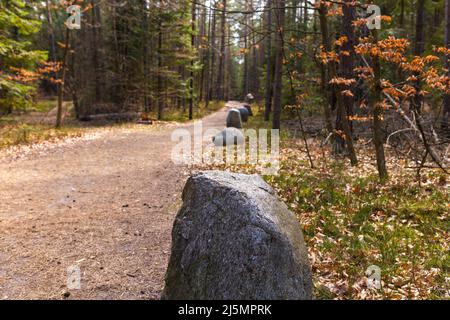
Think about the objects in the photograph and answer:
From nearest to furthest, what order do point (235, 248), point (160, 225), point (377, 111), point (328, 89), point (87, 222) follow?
point (235, 248)
point (160, 225)
point (87, 222)
point (377, 111)
point (328, 89)

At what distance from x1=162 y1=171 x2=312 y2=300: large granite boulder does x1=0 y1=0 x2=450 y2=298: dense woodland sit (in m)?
1.15

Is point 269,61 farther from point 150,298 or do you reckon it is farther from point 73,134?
point 150,298

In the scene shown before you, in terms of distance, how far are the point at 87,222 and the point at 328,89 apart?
11514 mm

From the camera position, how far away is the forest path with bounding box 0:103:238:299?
425cm

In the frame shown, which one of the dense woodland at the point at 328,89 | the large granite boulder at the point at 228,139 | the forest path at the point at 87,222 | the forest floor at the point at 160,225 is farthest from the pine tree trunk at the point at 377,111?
the large granite boulder at the point at 228,139

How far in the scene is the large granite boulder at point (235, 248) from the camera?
2.93 meters

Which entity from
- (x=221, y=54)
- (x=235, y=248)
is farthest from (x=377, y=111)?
(x=235, y=248)

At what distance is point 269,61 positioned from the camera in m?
20.7

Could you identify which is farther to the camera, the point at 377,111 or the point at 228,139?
the point at 228,139

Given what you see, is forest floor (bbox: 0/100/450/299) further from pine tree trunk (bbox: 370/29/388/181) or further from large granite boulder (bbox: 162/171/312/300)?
large granite boulder (bbox: 162/171/312/300)

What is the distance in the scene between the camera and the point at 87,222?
243 inches

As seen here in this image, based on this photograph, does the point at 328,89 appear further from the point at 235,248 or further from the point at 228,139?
the point at 235,248

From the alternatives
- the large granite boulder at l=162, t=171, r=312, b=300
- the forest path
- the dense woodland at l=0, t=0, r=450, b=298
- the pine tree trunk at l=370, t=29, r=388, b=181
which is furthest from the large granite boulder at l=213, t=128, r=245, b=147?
the large granite boulder at l=162, t=171, r=312, b=300
